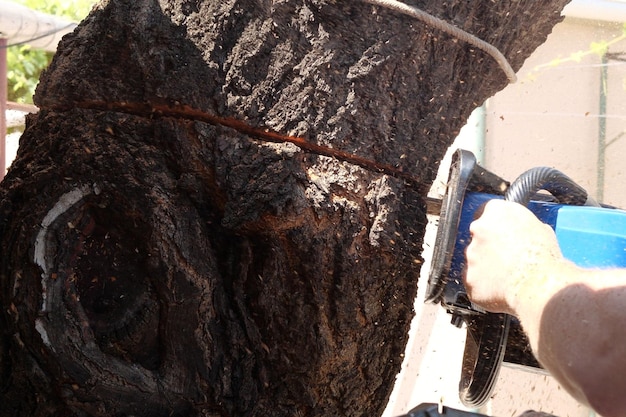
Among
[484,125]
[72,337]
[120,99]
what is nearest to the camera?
[72,337]

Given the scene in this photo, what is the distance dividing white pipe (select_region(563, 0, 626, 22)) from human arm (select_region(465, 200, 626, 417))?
2.11m

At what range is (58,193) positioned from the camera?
141 centimetres

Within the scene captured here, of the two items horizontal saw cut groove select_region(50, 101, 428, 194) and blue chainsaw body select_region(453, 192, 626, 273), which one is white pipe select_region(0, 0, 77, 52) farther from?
blue chainsaw body select_region(453, 192, 626, 273)

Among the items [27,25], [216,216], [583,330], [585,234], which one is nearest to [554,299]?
[583,330]

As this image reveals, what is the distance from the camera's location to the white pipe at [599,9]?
2965 mm

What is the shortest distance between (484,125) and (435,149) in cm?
156

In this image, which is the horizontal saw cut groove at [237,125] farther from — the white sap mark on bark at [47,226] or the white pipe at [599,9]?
the white pipe at [599,9]

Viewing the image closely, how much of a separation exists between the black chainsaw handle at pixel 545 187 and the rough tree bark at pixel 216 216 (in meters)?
0.26

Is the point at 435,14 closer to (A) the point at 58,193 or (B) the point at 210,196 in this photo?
(B) the point at 210,196

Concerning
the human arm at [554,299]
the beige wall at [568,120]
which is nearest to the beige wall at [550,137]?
the beige wall at [568,120]

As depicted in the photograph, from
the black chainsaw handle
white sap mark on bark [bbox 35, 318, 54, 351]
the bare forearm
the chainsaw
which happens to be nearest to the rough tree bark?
white sap mark on bark [bbox 35, 318, 54, 351]

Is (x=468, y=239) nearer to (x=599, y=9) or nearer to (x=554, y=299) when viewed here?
(x=554, y=299)

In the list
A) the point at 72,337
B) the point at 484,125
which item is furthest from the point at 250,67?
the point at 484,125

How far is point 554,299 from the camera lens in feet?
3.02
